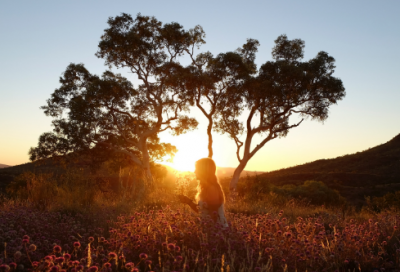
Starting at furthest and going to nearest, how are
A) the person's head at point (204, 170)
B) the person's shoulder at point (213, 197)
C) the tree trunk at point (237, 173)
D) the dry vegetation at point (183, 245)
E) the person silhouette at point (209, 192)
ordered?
the tree trunk at point (237, 173) < the person's head at point (204, 170) < the person's shoulder at point (213, 197) < the person silhouette at point (209, 192) < the dry vegetation at point (183, 245)

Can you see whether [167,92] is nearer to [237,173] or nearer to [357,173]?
[237,173]

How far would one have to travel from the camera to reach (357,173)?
3173cm

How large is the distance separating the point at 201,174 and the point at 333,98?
1640cm

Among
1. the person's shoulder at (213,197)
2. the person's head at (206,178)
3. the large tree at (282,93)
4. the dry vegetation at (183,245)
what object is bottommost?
the dry vegetation at (183,245)

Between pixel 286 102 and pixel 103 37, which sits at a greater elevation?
pixel 103 37

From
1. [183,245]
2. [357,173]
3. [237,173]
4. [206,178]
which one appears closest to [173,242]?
[183,245]

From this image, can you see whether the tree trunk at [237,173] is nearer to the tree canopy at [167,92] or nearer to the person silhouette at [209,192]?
the tree canopy at [167,92]

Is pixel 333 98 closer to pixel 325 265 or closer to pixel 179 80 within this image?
pixel 179 80

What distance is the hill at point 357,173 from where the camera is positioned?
904 inches

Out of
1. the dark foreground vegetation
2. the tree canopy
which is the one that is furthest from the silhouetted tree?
the dark foreground vegetation

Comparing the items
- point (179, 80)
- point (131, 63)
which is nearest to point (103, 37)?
point (131, 63)

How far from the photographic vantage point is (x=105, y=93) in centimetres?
2159

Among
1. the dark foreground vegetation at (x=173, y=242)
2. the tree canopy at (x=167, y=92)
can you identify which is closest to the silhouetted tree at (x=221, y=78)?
the tree canopy at (x=167, y=92)

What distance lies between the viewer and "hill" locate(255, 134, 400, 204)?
2295 cm
